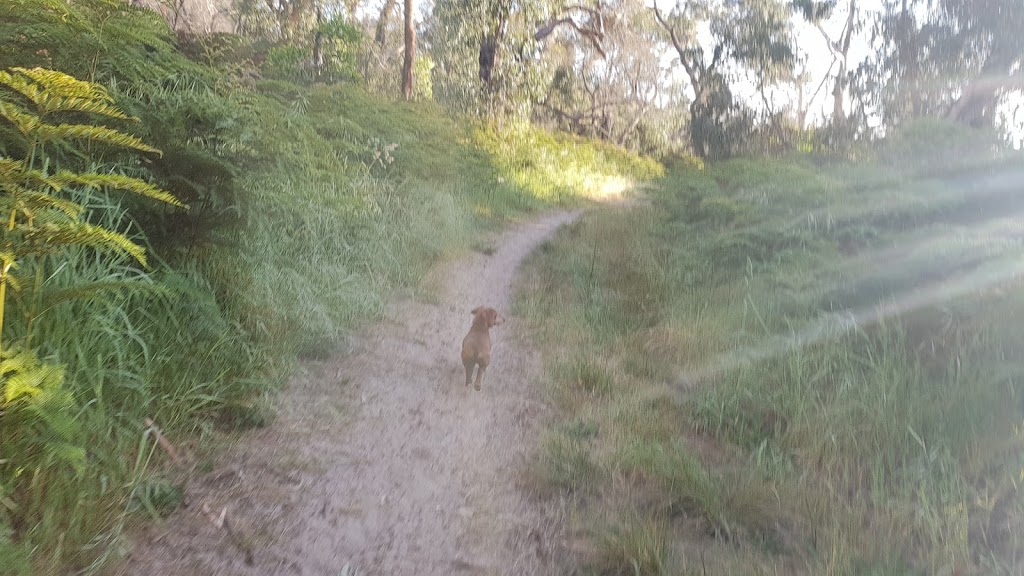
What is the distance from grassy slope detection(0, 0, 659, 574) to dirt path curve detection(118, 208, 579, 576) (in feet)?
0.57

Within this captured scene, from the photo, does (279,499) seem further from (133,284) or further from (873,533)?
(873,533)

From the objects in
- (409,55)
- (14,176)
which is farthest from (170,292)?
(409,55)

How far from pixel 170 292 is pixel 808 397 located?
334cm

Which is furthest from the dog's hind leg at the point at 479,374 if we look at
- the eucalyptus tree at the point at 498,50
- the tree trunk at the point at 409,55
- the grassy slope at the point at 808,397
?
the eucalyptus tree at the point at 498,50

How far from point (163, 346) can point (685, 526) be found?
2.54 metres

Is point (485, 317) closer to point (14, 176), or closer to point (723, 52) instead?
point (14, 176)

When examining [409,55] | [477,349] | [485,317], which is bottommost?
[477,349]

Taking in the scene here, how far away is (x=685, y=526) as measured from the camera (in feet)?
8.96

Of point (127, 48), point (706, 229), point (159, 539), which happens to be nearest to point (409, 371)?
point (159, 539)

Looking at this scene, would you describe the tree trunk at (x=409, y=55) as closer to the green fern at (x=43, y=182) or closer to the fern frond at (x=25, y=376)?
the green fern at (x=43, y=182)

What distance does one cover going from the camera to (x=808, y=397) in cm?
364

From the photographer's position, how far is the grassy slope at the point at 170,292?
2.05 metres

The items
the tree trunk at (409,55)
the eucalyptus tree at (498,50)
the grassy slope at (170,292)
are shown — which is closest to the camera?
the grassy slope at (170,292)

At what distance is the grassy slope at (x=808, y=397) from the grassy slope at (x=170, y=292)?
1.68 m
